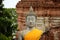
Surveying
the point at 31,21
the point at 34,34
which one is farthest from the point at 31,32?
the point at 31,21

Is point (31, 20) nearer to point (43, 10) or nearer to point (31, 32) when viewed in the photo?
point (31, 32)

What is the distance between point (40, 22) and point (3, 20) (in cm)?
863

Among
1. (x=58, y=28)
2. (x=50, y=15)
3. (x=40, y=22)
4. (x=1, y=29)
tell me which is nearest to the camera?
(x=58, y=28)

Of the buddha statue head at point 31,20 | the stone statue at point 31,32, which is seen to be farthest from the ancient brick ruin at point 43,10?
the stone statue at point 31,32

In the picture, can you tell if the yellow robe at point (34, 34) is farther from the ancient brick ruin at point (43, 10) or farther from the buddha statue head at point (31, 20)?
the ancient brick ruin at point (43, 10)

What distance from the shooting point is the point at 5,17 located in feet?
69.7

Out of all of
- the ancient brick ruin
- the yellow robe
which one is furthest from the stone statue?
the ancient brick ruin

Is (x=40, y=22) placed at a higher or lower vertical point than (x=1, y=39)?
higher

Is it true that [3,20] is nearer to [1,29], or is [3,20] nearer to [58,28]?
[1,29]

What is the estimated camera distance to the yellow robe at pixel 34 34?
726cm

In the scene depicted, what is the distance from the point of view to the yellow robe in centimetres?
726

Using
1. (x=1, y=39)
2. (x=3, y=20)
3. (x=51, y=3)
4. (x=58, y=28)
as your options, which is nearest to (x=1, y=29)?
(x=3, y=20)

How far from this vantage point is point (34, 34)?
287 inches

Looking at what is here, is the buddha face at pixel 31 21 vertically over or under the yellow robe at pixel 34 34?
over
